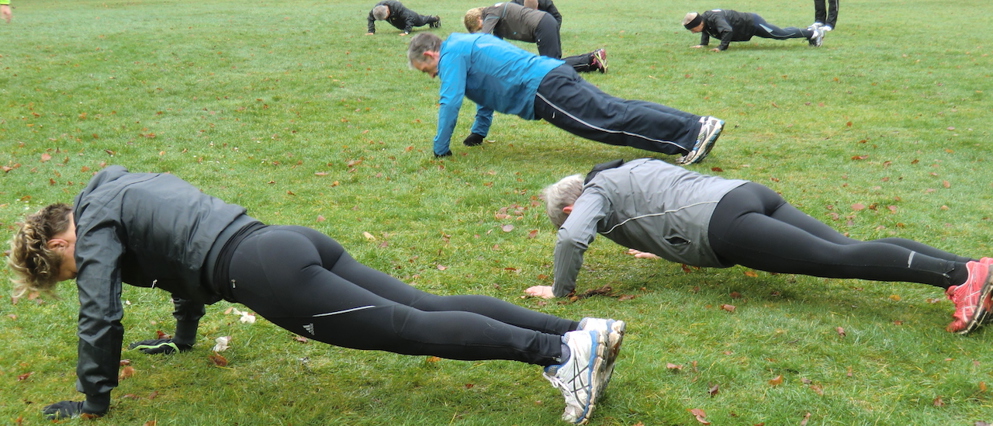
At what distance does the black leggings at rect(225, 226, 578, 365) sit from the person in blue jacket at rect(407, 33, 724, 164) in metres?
5.08

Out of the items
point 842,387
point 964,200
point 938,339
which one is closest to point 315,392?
point 842,387

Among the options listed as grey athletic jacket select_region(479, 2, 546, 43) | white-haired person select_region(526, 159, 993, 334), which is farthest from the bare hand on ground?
grey athletic jacket select_region(479, 2, 546, 43)

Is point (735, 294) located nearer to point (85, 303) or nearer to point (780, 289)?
point (780, 289)

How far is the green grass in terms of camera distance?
391cm

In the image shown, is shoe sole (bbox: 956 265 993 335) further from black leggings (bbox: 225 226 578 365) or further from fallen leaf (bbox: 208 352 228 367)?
fallen leaf (bbox: 208 352 228 367)

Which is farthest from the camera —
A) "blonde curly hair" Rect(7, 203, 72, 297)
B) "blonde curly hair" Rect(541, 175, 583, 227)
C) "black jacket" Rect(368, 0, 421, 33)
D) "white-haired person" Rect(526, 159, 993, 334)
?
"black jacket" Rect(368, 0, 421, 33)

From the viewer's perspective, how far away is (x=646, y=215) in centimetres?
491

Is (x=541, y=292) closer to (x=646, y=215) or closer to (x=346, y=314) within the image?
(x=646, y=215)

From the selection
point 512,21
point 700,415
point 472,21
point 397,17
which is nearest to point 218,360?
point 700,415

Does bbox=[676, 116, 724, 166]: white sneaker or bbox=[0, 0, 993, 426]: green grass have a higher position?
bbox=[676, 116, 724, 166]: white sneaker

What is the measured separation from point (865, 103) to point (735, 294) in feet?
24.2

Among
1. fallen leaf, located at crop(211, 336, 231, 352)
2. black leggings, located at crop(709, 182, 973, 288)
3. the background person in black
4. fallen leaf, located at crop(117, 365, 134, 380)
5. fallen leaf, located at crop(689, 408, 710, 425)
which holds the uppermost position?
the background person in black

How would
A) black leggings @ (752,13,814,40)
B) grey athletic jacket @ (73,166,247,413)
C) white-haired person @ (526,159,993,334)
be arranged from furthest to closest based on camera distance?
black leggings @ (752,13,814,40), white-haired person @ (526,159,993,334), grey athletic jacket @ (73,166,247,413)

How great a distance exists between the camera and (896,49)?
49.4 ft
